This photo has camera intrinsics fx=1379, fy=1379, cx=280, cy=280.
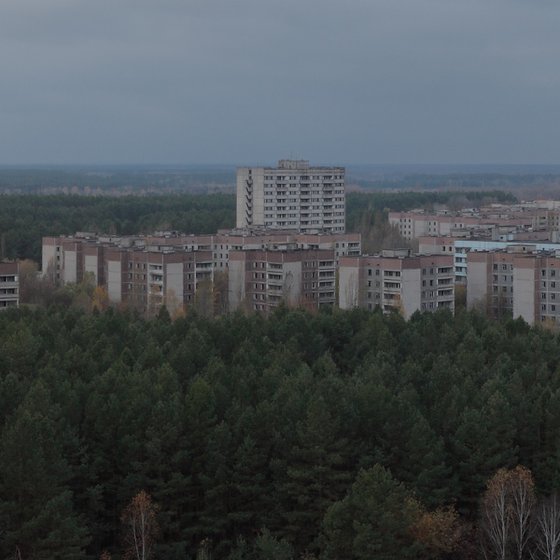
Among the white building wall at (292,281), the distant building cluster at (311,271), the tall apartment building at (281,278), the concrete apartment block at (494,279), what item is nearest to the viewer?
the distant building cluster at (311,271)

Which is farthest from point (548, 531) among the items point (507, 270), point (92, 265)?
point (92, 265)

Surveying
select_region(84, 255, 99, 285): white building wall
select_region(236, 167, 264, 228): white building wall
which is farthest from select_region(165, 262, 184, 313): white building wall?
select_region(236, 167, 264, 228): white building wall

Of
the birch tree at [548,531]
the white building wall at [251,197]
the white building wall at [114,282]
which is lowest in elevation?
the birch tree at [548,531]

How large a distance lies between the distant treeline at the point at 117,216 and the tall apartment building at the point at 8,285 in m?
15.8

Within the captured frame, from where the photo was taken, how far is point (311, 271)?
35531 millimetres

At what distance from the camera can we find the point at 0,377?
1794 cm

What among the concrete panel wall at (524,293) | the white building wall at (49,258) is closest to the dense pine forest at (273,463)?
the concrete panel wall at (524,293)

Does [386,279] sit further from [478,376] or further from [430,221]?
[430,221]

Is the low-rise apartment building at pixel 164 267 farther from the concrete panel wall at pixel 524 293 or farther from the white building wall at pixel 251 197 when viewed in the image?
the white building wall at pixel 251 197

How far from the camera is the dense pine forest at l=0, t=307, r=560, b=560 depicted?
1381 centimetres

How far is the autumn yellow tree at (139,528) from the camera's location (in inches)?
557

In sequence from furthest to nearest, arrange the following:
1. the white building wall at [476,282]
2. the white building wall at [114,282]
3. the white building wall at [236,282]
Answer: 1. the white building wall at [114,282]
2. the white building wall at [236,282]
3. the white building wall at [476,282]

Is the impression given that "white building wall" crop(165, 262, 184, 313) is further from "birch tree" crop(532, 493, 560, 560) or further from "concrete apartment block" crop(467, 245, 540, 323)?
"birch tree" crop(532, 493, 560, 560)

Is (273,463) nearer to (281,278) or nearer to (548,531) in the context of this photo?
(548,531)
